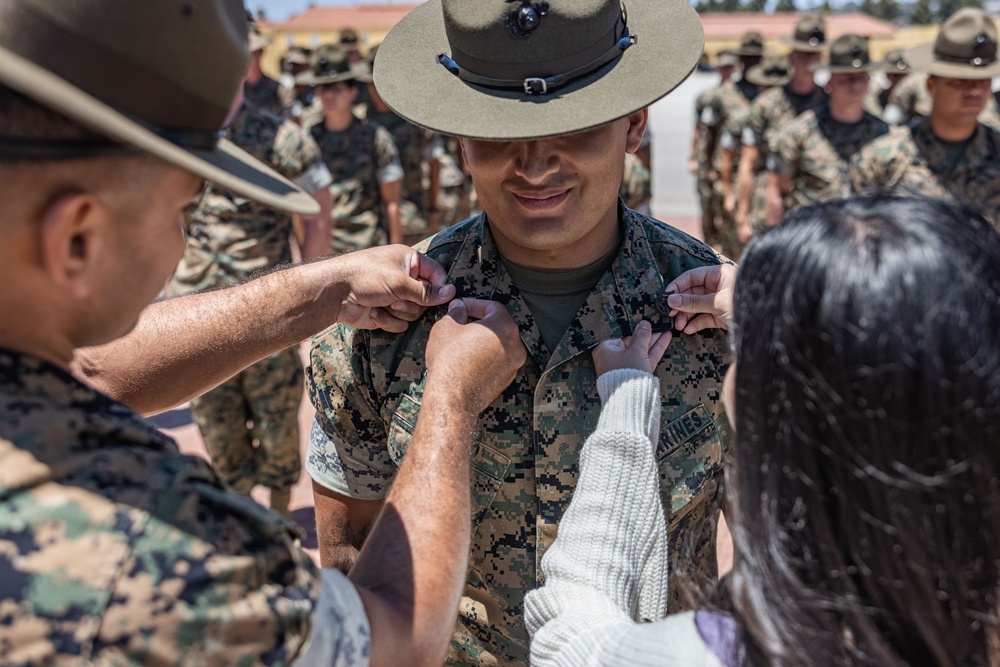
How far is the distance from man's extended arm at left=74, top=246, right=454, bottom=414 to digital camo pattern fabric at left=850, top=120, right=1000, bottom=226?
4306 millimetres

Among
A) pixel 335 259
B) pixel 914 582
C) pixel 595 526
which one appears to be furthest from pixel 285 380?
pixel 914 582

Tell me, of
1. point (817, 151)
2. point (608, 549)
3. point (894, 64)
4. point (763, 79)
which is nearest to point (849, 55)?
point (817, 151)

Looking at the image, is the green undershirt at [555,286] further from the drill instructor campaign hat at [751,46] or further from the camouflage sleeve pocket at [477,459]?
the drill instructor campaign hat at [751,46]

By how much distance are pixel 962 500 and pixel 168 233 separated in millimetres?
1057

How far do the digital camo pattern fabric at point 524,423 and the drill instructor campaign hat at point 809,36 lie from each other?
27.9ft

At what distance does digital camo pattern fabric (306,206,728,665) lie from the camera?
200 centimetres

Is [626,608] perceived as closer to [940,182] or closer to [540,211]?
[540,211]

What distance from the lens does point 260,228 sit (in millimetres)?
5184

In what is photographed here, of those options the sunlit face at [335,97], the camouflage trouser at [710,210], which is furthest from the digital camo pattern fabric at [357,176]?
the camouflage trouser at [710,210]

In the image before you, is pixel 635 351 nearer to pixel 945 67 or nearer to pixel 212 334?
pixel 212 334

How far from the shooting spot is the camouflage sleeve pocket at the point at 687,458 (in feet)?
6.54

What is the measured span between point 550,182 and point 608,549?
763 mm

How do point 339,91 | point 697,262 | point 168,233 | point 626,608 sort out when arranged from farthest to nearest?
point 339,91, point 697,262, point 626,608, point 168,233

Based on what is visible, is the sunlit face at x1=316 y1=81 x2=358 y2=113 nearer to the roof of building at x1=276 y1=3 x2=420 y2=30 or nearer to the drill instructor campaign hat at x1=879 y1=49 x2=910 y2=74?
the drill instructor campaign hat at x1=879 y1=49 x2=910 y2=74
